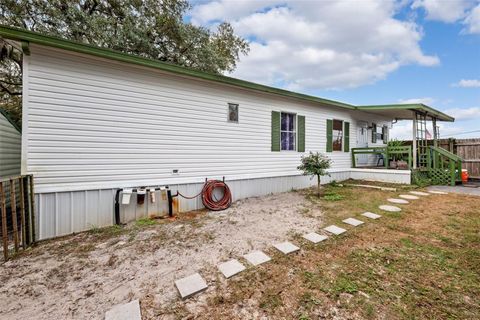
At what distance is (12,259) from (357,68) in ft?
62.3

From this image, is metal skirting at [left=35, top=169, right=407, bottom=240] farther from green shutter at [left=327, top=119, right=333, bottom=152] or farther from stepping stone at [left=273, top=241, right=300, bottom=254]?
green shutter at [left=327, top=119, right=333, bottom=152]

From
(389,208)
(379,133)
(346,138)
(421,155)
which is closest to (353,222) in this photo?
(389,208)

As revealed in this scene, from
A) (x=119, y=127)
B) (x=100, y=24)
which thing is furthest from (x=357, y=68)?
(x=119, y=127)

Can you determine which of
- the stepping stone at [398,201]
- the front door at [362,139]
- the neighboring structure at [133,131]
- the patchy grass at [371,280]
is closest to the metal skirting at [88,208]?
the neighboring structure at [133,131]

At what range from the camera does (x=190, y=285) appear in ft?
6.59

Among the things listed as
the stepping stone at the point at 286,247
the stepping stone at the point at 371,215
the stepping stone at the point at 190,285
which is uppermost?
the stepping stone at the point at 371,215

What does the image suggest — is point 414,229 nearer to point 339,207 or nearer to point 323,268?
point 339,207

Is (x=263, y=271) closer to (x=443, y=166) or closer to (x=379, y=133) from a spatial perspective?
(x=443, y=166)

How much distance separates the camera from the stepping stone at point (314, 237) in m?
3.01

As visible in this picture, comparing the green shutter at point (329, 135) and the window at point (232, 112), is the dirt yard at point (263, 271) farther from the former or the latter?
the green shutter at point (329, 135)

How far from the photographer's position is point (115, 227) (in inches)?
148

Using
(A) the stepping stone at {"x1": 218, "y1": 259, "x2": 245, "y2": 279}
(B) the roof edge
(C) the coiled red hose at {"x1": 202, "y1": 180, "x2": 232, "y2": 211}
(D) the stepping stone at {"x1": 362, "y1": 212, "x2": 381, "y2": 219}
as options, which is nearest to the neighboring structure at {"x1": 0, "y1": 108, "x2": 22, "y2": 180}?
(B) the roof edge

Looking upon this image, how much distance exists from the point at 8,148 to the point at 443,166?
1378cm

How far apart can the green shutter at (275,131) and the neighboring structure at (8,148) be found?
6.63m
